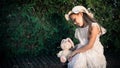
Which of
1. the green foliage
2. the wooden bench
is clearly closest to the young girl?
the wooden bench

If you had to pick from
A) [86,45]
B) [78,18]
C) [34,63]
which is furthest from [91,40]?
[34,63]

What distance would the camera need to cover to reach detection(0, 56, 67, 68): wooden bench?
545 cm

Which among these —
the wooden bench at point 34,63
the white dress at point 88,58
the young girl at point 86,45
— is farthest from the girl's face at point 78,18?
the wooden bench at point 34,63

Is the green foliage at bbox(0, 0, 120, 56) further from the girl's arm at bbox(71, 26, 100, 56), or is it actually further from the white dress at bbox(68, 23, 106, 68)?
the girl's arm at bbox(71, 26, 100, 56)

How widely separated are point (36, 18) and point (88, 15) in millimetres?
1849

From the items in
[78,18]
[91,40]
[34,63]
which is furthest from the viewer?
[34,63]

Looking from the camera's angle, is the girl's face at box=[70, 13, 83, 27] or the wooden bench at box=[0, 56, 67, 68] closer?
the girl's face at box=[70, 13, 83, 27]

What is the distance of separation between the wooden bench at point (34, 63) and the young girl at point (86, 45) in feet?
2.16

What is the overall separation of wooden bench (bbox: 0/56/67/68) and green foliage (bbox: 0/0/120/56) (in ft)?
1.42

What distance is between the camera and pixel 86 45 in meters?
4.61

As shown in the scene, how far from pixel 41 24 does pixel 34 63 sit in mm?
1126

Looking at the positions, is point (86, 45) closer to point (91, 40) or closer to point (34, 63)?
point (91, 40)

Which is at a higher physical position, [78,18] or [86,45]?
[78,18]

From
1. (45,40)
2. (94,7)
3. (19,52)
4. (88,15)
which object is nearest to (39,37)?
(45,40)
